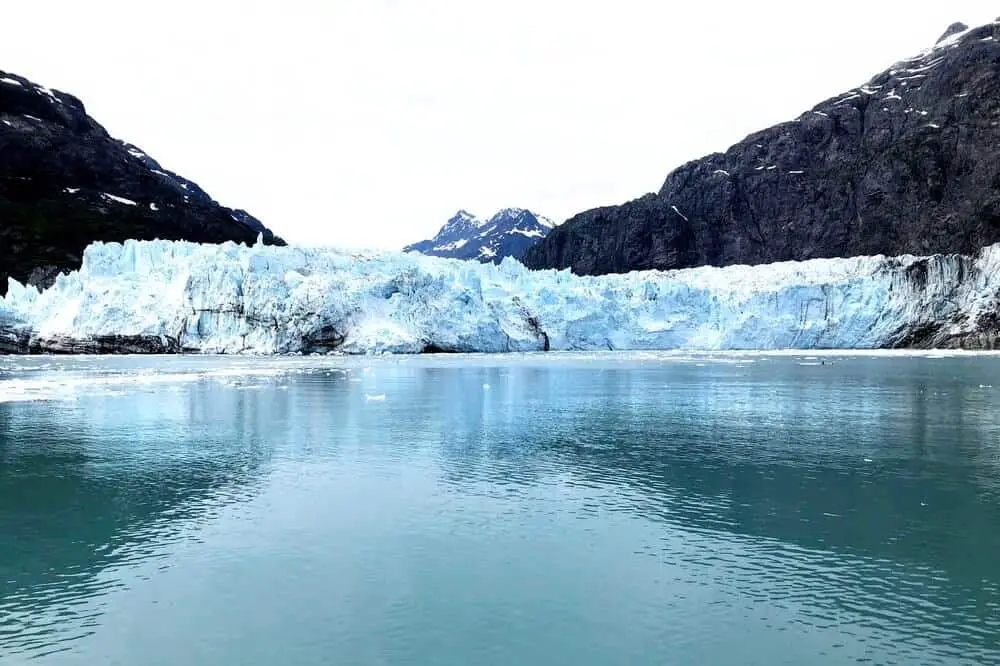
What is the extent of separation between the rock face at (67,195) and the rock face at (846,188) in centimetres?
6448

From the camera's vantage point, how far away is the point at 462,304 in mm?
58094

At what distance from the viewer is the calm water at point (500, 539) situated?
19.4 feet

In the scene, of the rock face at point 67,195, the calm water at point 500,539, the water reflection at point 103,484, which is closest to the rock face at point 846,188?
the rock face at point 67,195

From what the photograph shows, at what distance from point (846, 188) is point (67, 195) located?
381 ft

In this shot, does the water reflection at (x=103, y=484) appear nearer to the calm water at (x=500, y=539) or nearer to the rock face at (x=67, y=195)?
the calm water at (x=500, y=539)

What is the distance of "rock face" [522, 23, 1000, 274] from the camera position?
8512 centimetres

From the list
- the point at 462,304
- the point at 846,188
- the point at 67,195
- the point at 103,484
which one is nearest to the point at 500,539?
the point at 103,484

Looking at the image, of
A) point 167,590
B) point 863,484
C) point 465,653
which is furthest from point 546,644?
point 863,484

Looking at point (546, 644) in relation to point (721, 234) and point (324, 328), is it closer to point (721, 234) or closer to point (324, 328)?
point (324, 328)

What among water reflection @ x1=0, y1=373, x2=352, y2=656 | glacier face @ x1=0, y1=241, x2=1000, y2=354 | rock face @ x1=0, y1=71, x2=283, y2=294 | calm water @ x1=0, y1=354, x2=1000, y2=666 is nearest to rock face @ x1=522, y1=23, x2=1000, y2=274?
glacier face @ x1=0, y1=241, x2=1000, y2=354

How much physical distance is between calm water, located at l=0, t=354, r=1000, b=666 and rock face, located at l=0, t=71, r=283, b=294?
283 ft

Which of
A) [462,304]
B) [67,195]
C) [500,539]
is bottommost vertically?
[500,539]

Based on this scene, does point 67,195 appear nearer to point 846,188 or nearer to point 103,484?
point 846,188

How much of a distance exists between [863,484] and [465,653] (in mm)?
8258
